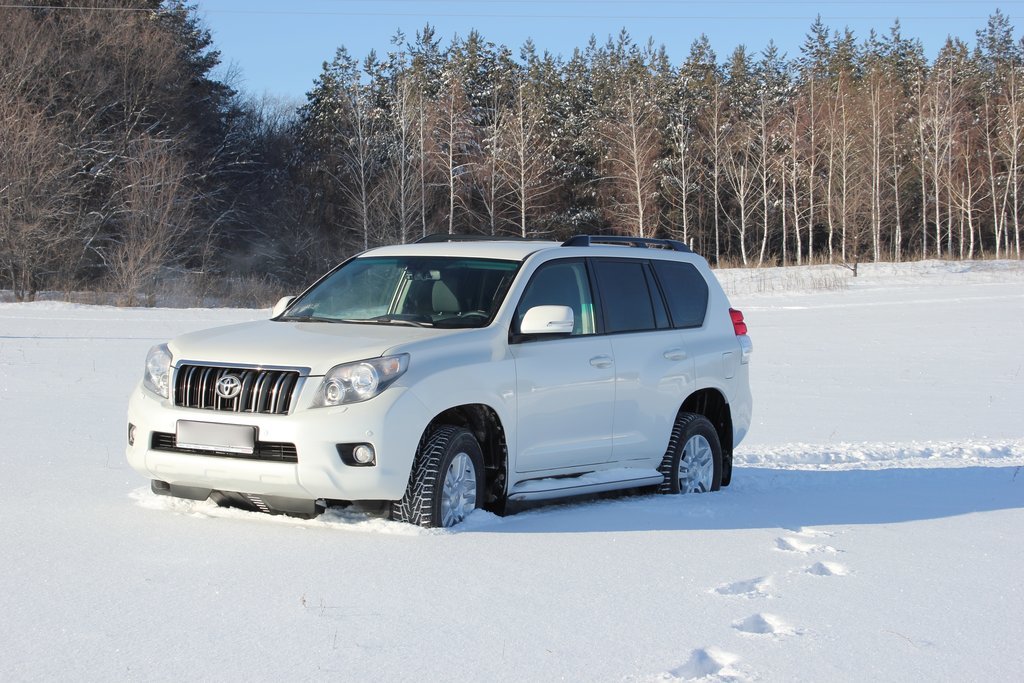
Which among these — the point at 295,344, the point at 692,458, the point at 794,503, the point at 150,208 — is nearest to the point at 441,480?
the point at 295,344

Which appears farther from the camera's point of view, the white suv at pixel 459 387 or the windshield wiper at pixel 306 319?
the windshield wiper at pixel 306 319

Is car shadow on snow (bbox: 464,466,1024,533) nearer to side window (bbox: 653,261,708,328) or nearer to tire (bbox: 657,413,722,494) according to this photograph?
tire (bbox: 657,413,722,494)

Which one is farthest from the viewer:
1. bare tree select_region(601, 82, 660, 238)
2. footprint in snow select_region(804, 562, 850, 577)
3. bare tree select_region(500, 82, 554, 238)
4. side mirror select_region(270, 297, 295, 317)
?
bare tree select_region(601, 82, 660, 238)

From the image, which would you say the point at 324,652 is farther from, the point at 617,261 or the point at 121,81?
the point at 121,81

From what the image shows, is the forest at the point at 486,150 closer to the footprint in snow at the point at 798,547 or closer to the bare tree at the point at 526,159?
the bare tree at the point at 526,159

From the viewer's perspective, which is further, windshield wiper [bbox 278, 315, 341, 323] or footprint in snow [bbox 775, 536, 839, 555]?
windshield wiper [bbox 278, 315, 341, 323]

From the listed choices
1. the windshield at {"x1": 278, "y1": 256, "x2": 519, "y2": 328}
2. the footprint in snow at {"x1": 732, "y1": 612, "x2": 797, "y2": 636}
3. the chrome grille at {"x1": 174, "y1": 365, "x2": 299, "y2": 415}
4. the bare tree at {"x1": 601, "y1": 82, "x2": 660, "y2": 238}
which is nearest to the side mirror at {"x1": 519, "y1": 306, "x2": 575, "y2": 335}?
the windshield at {"x1": 278, "y1": 256, "x2": 519, "y2": 328}

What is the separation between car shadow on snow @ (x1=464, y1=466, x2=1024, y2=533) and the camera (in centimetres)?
658

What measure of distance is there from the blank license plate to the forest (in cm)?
3547

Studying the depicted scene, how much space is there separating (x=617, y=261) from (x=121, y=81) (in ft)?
148

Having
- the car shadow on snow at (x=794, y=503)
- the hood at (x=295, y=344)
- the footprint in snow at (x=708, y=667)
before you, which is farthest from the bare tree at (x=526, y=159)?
the footprint in snow at (x=708, y=667)

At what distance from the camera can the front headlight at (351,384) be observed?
566 cm

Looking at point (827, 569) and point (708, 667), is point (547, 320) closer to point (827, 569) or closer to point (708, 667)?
point (827, 569)

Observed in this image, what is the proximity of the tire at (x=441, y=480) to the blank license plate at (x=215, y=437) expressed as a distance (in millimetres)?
866
